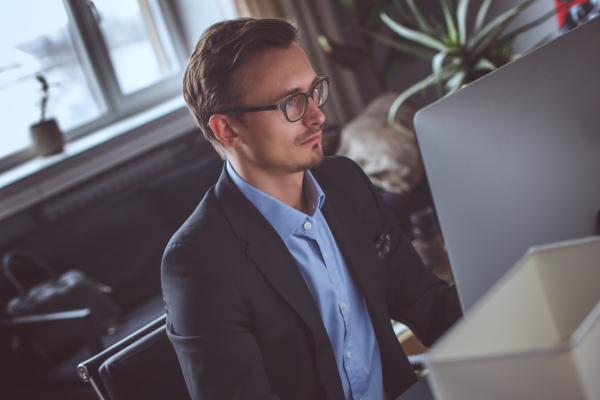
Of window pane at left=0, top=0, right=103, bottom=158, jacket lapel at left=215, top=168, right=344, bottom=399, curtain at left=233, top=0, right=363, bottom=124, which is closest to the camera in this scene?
jacket lapel at left=215, top=168, right=344, bottom=399

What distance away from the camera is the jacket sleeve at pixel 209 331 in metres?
0.79

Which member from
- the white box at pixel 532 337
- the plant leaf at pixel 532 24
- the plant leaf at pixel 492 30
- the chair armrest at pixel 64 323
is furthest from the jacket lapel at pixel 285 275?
the plant leaf at pixel 532 24

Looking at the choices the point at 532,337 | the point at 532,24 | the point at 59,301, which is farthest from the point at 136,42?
the point at 532,337

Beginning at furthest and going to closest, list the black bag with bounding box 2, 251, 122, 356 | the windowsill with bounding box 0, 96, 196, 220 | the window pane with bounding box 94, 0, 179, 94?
the window pane with bounding box 94, 0, 179, 94 → the windowsill with bounding box 0, 96, 196, 220 → the black bag with bounding box 2, 251, 122, 356

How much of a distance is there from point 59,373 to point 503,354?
2.34m

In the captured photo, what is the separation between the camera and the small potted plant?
9.80 feet

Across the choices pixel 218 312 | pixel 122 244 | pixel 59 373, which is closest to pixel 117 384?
pixel 218 312

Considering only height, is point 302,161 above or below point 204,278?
above

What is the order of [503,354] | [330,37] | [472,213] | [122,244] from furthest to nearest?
[330,37] < [122,244] < [472,213] < [503,354]

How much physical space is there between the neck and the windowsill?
2173 millimetres

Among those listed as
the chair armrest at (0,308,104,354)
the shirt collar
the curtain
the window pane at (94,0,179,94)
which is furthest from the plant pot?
the shirt collar

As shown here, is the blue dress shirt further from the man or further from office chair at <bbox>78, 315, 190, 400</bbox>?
office chair at <bbox>78, 315, 190, 400</bbox>

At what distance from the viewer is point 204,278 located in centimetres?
86

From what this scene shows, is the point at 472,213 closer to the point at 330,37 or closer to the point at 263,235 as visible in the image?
the point at 263,235
